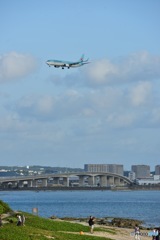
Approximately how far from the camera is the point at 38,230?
41500 millimetres

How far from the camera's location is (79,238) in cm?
4081

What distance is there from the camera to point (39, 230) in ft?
137

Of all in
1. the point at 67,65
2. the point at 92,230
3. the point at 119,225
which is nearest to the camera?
the point at 92,230

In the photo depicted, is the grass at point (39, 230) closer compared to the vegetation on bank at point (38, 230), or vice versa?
the grass at point (39, 230)

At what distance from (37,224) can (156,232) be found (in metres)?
7.99

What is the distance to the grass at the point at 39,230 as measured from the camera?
3697 centimetres

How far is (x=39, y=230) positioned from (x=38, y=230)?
0.26m

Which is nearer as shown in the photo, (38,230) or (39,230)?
(38,230)

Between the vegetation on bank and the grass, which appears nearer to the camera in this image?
the grass

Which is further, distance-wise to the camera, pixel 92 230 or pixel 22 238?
pixel 92 230

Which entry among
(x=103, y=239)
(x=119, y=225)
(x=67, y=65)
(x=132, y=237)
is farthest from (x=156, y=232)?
(x=67, y=65)

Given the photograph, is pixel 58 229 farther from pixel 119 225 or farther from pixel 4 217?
pixel 119 225

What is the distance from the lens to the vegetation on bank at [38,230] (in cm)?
3712

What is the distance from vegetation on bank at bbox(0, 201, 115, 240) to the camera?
37125 millimetres
